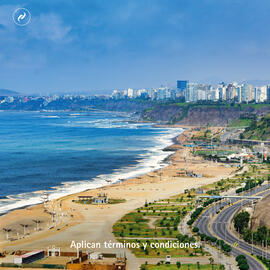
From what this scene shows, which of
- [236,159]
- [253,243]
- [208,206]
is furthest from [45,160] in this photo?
[253,243]

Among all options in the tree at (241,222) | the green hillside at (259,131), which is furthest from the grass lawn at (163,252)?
the green hillside at (259,131)

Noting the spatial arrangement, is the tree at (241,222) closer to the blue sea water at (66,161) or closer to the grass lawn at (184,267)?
the grass lawn at (184,267)

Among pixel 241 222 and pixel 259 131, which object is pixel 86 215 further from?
pixel 259 131

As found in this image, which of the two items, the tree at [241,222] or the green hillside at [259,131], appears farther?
the green hillside at [259,131]

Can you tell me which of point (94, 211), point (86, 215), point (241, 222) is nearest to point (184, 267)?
point (241, 222)

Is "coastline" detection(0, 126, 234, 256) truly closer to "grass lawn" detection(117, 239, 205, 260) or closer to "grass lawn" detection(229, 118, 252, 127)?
"grass lawn" detection(117, 239, 205, 260)

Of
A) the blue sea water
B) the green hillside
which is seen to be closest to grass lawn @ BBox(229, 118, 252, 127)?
the green hillside
